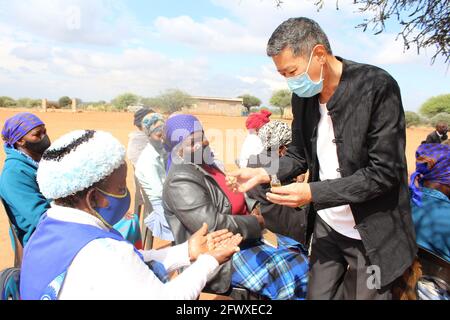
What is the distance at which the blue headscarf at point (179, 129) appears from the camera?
3320 millimetres

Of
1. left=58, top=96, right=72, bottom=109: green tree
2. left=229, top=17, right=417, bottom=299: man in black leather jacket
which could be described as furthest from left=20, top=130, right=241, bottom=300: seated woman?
left=58, top=96, right=72, bottom=109: green tree

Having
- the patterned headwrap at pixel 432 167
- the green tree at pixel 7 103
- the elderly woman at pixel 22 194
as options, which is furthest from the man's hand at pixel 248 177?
the green tree at pixel 7 103

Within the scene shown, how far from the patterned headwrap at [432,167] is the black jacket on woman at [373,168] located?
0.66 meters

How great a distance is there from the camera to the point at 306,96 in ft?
6.89

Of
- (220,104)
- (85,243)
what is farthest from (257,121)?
(220,104)

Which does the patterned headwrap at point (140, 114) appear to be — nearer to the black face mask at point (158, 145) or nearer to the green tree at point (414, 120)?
the black face mask at point (158, 145)

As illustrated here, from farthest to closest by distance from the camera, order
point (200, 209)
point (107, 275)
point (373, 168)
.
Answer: point (200, 209), point (373, 168), point (107, 275)

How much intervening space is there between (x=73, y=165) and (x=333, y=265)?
5.09ft

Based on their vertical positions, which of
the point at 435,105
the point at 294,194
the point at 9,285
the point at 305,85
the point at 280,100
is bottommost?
the point at 9,285

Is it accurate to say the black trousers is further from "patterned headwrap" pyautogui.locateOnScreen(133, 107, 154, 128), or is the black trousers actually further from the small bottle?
"patterned headwrap" pyautogui.locateOnScreen(133, 107, 154, 128)

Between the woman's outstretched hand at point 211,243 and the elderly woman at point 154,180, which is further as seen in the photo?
the elderly woman at point 154,180

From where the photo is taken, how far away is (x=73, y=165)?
1.61 meters

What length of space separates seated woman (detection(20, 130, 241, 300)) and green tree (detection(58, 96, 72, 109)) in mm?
50443

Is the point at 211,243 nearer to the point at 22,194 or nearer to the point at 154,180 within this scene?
the point at 22,194
